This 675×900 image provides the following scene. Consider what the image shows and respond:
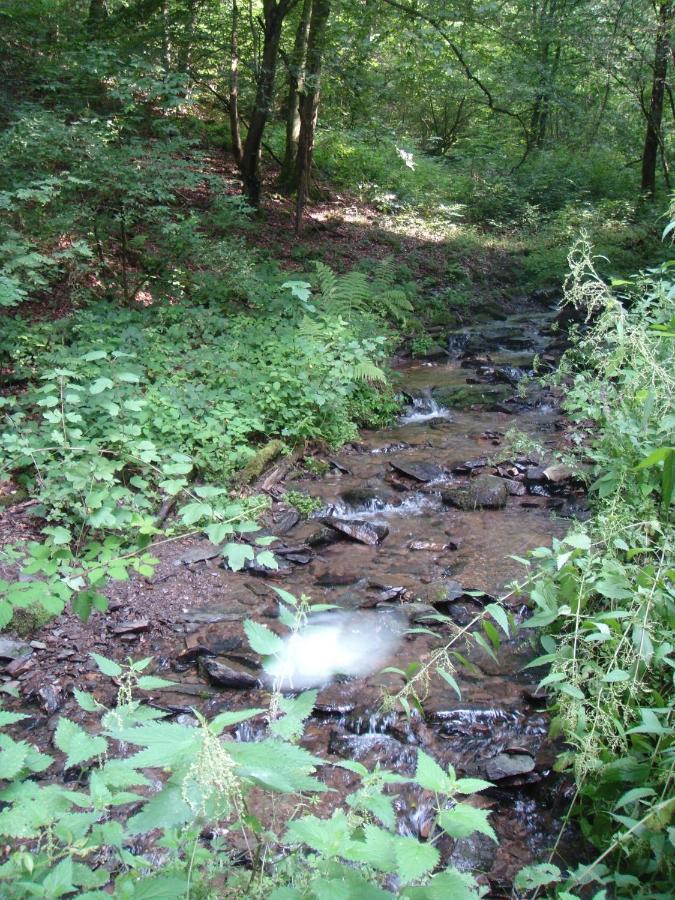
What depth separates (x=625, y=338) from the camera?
3178 mm

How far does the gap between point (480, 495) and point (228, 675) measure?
335 centimetres

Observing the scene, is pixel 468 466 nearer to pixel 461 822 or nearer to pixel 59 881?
pixel 461 822

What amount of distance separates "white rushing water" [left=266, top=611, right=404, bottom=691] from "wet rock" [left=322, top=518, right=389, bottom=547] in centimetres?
111

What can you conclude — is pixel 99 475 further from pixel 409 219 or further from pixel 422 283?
pixel 409 219

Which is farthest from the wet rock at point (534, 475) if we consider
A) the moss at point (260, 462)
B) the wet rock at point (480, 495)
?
the moss at point (260, 462)

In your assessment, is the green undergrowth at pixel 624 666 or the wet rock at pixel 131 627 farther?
the wet rock at pixel 131 627

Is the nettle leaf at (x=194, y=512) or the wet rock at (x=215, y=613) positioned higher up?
the nettle leaf at (x=194, y=512)

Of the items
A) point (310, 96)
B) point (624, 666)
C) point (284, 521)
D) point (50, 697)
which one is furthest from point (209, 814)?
point (310, 96)

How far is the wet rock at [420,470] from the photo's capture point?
687 centimetres

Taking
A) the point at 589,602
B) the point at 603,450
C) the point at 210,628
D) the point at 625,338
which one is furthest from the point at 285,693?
the point at 625,338

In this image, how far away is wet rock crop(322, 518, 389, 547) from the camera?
5.74 m

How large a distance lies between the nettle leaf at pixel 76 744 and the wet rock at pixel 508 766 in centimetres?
229

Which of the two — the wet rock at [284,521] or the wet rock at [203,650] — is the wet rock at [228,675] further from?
the wet rock at [284,521]

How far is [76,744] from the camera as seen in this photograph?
1667mm
